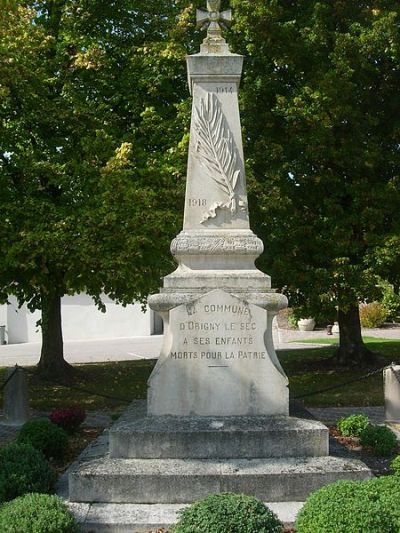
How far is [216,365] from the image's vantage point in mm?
7324

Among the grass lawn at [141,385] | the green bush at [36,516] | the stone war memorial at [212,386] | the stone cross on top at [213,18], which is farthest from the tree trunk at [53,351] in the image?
the green bush at [36,516]

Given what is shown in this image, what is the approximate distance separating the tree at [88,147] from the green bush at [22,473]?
5.84 meters

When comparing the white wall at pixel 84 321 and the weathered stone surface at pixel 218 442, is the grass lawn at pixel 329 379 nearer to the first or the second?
the weathered stone surface at pixel 218 442

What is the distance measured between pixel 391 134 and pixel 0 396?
34.8 ft

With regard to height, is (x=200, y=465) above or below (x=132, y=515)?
above

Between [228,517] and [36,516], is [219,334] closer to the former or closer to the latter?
[228,517]

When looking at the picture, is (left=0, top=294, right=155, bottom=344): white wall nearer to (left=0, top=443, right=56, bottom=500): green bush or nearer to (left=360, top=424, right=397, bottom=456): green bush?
(left=360, top=424, right=397, bottom=456): green bush

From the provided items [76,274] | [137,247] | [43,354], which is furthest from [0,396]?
[137,247]

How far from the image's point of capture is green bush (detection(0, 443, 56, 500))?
6.09 metres

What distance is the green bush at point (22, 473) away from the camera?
20.0ft

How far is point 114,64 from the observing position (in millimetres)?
14945

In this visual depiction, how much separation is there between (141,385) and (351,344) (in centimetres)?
541

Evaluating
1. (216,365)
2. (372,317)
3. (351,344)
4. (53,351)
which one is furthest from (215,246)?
(372,317)

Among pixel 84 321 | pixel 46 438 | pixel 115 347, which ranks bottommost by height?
pixel 115 347
